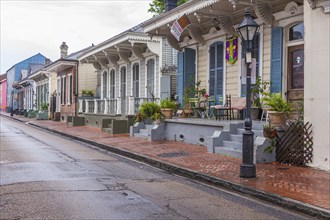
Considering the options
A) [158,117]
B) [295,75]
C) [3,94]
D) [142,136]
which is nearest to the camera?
[295,75]

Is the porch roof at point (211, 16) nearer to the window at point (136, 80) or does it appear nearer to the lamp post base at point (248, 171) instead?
the window at point (136, 80)

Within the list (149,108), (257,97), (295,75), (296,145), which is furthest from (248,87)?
(149,108)

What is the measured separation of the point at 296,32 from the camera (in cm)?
1234

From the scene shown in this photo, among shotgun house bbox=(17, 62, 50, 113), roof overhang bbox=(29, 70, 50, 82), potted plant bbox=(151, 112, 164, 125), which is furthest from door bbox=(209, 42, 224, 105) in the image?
shotgun house bbox=(17, 62, 50, 113)

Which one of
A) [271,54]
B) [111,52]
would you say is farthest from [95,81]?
[271,54]

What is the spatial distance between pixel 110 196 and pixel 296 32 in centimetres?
832

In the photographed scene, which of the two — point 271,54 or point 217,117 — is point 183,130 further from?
point 271,54

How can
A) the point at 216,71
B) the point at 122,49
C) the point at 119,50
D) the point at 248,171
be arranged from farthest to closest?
the point at 122,49, the point at 119,50, the point at 216,71, the point at 248,171

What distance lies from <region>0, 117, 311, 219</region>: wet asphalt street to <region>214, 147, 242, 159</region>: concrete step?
2.28m

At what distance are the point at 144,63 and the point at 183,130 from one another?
8391 mm

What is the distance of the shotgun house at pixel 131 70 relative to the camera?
67.6 ft

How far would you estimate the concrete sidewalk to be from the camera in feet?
22.5

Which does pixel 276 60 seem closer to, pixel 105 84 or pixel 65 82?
pixel 105 84

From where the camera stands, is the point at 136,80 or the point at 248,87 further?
the point at 136,80
